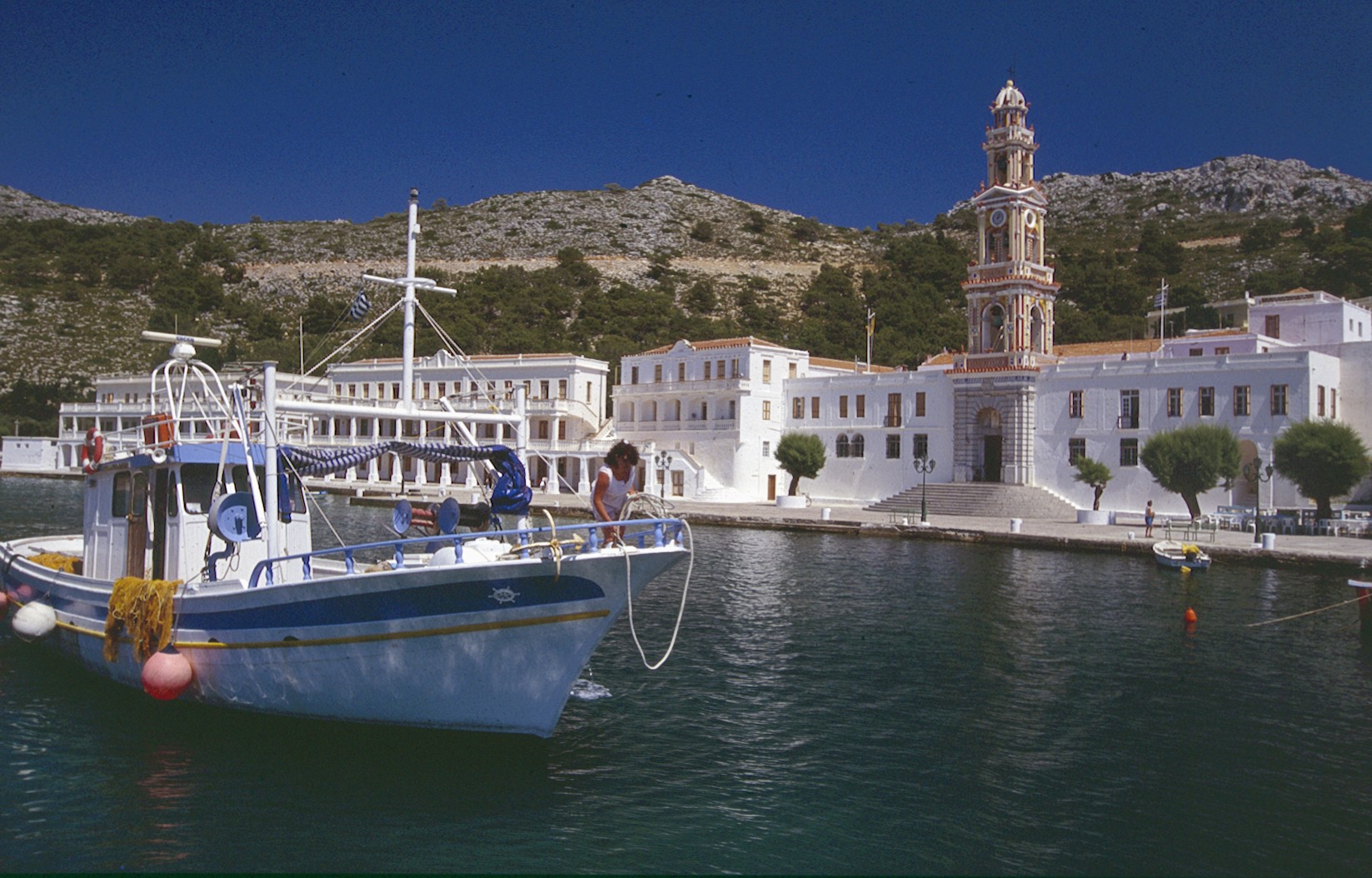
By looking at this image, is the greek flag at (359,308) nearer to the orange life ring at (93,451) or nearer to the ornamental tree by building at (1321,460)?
the orange life ring at (93,451)

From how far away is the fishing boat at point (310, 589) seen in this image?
11812 millimetres

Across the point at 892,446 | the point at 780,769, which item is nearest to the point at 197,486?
the point at 780,769

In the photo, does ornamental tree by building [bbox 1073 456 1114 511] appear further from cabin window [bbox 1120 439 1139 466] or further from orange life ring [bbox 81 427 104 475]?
orange life ring [bbox 81 427 104 475]

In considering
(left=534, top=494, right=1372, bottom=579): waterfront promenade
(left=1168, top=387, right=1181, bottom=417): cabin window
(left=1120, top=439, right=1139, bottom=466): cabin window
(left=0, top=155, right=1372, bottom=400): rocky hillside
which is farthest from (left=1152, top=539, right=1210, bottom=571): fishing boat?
(left=0, top=155, right=1372, bottom=400): rocky hillside

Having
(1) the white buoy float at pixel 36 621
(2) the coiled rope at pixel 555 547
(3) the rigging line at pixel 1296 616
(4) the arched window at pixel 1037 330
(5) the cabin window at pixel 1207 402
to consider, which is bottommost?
(3) the rigging line at pixel 1296 616

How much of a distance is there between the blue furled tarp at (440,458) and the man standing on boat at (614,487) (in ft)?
8.73

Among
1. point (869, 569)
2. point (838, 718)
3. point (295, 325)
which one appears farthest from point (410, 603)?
point (295, 325)

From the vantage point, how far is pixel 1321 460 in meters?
37.7

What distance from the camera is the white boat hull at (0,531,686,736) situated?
11.7m

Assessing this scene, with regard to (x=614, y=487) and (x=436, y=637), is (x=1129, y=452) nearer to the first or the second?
(x=614, y=487)

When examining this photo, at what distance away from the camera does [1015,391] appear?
50.0 metres

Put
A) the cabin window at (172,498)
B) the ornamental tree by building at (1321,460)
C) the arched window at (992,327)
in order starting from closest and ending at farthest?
the cabin window at (172,498) → the ornamental tree by building at (1321,460) → the arched window at (992,327)

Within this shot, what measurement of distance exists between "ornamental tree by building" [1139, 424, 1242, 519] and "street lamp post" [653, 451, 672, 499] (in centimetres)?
2274

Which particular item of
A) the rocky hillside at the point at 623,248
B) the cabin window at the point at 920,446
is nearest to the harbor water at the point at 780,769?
the cabin window at the point at 920,446
